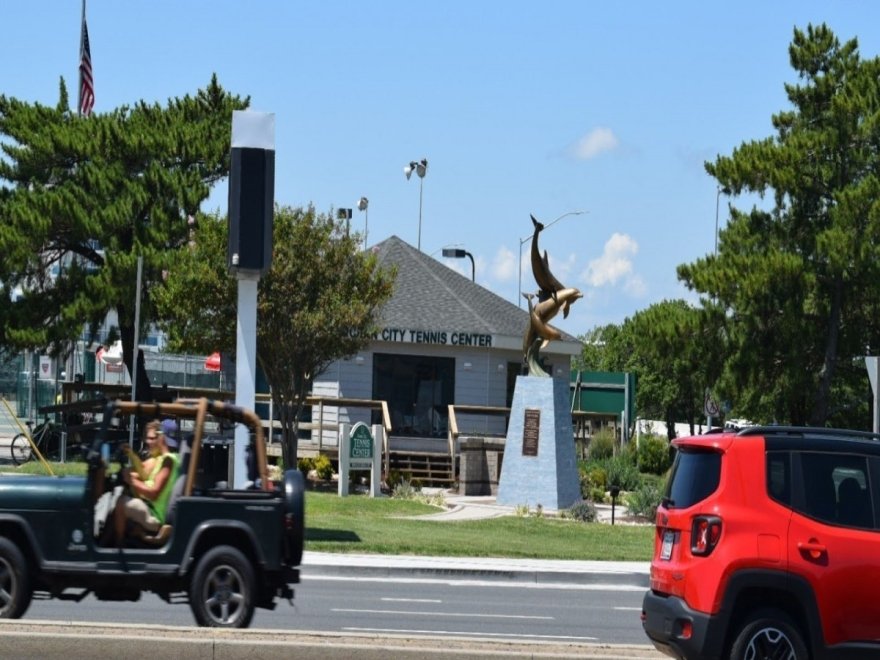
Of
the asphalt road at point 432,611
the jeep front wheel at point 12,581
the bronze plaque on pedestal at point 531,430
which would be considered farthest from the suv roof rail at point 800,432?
the bronze plaque on pedestal at point 531,430

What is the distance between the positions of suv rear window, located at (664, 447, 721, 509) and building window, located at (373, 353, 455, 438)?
29.4 meters

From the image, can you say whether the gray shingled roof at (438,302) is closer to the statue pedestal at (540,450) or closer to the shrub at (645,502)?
the statue pedestal at (540,450)

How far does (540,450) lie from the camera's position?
30703 mm

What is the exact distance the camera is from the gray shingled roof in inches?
1609

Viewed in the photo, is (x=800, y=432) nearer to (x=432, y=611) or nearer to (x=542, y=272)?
(x=432, y=611)

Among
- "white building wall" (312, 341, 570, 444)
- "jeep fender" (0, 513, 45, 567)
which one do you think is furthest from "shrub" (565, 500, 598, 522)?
"jeep fender" (0, 513, 45, 567)

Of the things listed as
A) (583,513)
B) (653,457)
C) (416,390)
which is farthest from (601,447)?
(583,513)

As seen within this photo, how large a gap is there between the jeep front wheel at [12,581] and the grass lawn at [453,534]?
961cm

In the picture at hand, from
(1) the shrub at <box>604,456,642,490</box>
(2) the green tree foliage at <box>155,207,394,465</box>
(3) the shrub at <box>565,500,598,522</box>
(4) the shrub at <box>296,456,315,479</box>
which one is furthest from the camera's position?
(1) the shrub at <box>604,456,642,490</box>

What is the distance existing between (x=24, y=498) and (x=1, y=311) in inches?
989

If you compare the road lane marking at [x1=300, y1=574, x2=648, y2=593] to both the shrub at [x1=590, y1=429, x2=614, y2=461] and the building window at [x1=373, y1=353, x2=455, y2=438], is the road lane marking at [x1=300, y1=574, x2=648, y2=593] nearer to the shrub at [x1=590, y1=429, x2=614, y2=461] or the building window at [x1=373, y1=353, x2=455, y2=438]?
the shrub at [x1=590, y1=429, x2=614, y2=461]

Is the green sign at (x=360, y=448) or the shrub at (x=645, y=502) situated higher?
the green sign at (x=360, y=448)

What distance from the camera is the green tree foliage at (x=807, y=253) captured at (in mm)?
38062

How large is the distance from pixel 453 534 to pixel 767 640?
14304 mm
